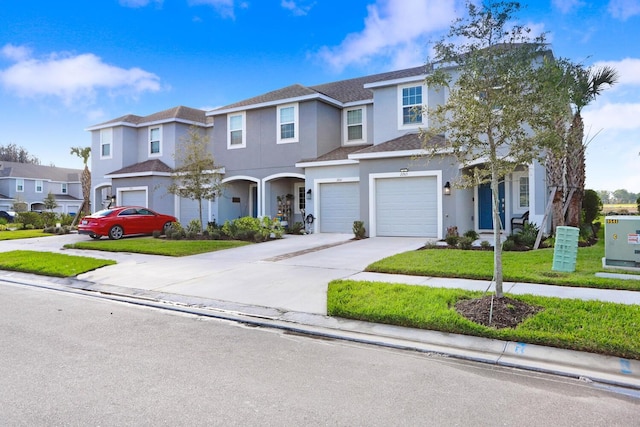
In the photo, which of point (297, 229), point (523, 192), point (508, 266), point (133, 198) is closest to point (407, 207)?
point (523, 192)

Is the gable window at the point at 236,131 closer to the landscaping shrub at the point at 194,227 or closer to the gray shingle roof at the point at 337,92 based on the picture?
the gray shingle roof at the point at 337,92

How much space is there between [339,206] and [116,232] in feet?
31.1

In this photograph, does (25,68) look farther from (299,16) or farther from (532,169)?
(532,169)

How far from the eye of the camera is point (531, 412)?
3.34 meters

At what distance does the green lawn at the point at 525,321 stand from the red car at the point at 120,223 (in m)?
13.7

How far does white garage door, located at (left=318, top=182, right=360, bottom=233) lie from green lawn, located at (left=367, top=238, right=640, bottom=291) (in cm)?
646

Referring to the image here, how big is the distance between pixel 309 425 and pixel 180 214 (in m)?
21.6

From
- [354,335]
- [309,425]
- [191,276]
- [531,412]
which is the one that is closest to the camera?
[309,425]

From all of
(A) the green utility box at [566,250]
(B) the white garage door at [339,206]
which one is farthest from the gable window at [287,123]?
(A) the green utility box at [566,250]

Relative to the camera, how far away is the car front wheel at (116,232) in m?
17.4

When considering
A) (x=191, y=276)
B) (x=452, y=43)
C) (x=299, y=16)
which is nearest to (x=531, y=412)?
(x=452, y=43)

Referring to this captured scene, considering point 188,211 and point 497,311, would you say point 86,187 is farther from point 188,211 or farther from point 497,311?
point 497,311

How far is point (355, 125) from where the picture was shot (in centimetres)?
1980

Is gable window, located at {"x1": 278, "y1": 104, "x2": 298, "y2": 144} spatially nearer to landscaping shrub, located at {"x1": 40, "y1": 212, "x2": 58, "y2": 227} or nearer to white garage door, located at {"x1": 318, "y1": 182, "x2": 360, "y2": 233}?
white garage door, located at {"x1": 318, "y1": 182, "x2": 360, "y2": 233}
